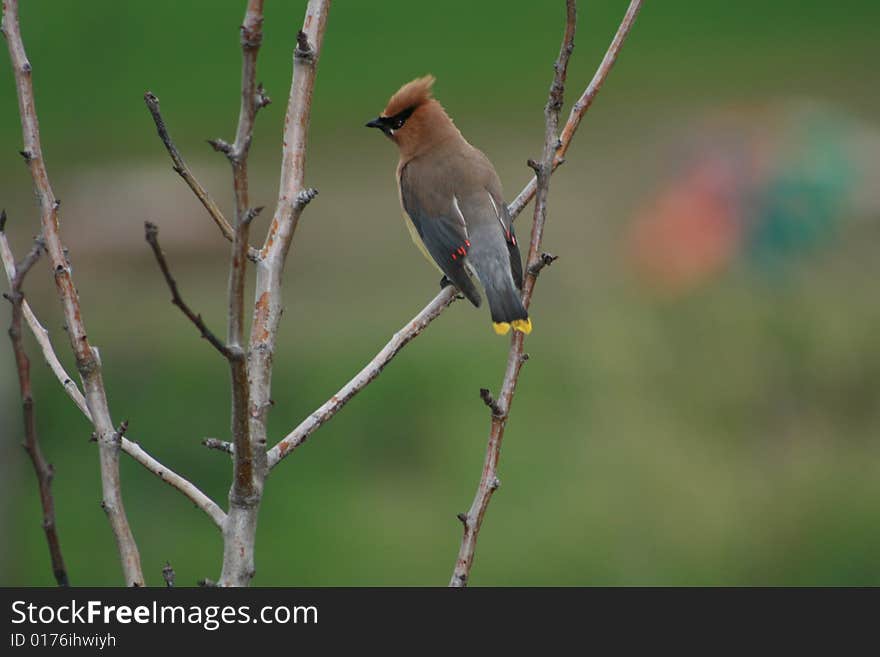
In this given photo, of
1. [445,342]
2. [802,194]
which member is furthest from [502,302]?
[445,342]

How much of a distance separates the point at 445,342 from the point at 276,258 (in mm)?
5845

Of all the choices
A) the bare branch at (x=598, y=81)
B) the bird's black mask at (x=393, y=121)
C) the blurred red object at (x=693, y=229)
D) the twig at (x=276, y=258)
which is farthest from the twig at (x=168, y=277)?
the blurred red object at (x=693, y=229)

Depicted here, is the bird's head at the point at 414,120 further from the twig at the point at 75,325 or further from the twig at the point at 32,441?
the twig at the point at 32,441

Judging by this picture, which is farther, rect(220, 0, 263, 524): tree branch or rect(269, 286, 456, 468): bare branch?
rect(269, 286, 456, 468): bare branch

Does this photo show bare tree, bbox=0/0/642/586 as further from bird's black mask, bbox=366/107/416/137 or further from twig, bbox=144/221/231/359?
bird's black mask, bbox=366/107/416/137

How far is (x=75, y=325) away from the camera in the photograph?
77.9 inches

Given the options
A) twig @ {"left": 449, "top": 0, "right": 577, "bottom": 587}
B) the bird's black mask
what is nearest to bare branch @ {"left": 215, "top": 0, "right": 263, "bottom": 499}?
twig @ {"left": 449, "top": 0, "right": 577, "bottom": 587}

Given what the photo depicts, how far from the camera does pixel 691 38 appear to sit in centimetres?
1335

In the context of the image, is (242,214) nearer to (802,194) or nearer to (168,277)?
(168,277)

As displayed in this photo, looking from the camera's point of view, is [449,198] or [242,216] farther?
[449,198]

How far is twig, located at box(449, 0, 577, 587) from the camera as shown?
2078mm

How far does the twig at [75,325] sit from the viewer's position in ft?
6.40

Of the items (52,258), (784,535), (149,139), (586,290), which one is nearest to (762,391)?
(784,535)

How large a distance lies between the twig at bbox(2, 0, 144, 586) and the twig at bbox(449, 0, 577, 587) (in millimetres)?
463
